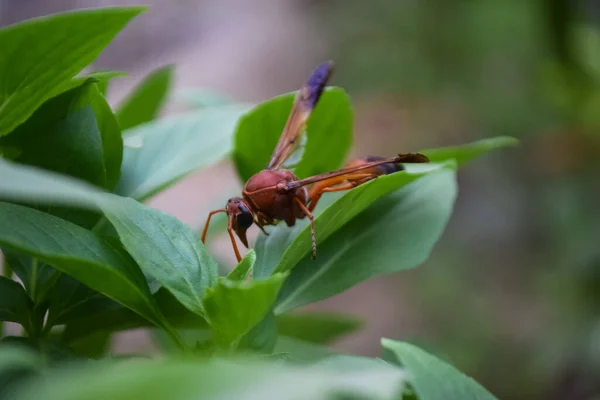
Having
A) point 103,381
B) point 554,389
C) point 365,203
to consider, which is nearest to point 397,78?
point 554,389

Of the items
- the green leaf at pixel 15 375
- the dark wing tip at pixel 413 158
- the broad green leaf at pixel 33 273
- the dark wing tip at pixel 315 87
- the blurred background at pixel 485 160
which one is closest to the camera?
the green leaf at pixel 15 375

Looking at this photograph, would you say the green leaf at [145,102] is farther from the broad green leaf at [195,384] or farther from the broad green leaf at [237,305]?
the broad green leaf at [195,384]

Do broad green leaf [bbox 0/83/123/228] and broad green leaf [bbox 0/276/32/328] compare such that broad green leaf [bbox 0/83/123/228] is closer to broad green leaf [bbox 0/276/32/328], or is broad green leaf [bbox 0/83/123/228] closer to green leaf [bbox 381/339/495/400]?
broad green leaf [bbox 0/276/32/328]

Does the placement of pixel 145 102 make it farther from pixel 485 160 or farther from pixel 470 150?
pixel 485 160

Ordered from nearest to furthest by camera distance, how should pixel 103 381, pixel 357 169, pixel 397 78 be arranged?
pixel 103 381
pixel 357 169
pixel 397 78

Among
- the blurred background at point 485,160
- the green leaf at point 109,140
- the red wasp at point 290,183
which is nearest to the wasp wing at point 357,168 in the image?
the red wasp at point 290,183

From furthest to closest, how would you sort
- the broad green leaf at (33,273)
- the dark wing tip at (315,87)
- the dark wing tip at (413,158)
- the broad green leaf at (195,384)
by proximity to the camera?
the dark wing tip at (315,87)
the dark wing tip at (413,158)
the broad green leaf at (33,273)
the broad green leaf at (195,384)

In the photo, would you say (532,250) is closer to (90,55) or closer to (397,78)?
(397,78)
